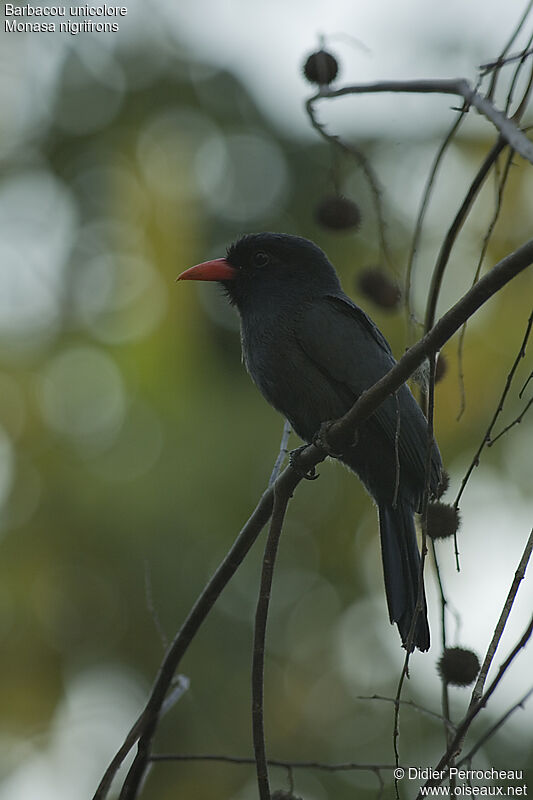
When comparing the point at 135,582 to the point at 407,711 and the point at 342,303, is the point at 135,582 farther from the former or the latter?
the point at 342,303

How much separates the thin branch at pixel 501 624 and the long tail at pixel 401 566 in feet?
4.10

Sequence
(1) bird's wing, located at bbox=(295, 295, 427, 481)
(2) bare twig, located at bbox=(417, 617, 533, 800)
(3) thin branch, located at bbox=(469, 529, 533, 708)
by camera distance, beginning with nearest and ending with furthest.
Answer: (2) bare twig, located at bbox=(417, 617, 533, 800) → (3) thin branch, located at bbox=(469, 529, 533, 708) → (1) bird's wing, located at bbox=(295, 295, 427, 481)

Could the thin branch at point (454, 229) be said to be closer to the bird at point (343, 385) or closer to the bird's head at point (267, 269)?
the bird at point (343, 385)

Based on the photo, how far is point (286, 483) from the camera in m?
2.72

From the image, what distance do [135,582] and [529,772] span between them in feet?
10.0

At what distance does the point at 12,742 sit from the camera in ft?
23.9

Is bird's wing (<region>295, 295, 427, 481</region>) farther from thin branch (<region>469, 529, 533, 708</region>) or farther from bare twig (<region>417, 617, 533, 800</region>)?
bare twig (<region>417, 617, 533, 800</region>)

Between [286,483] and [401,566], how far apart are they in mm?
995

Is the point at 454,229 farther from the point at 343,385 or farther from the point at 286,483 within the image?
the point at 343,385

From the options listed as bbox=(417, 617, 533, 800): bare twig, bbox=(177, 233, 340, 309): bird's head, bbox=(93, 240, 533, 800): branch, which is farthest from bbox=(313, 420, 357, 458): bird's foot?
bbox=(417, 617, 533, 800): bare twig

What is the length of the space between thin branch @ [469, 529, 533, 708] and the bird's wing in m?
1.56

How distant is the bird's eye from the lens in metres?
4.09

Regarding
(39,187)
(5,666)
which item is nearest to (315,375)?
(5,666)

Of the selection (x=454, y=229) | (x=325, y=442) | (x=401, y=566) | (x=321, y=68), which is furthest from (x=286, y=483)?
(x=321, y=68)
